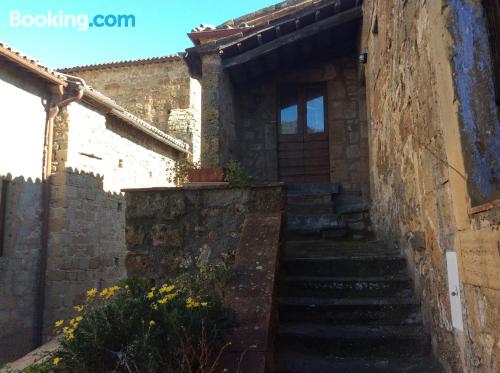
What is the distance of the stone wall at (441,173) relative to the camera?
2.00 metres

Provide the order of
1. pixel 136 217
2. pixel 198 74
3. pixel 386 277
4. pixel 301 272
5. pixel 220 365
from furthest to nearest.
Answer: pixel 198 74 → pixel 136 217 → pixel 301 272 → pixel 386 277 → pixel 220 365

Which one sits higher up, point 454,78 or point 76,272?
point 454,78

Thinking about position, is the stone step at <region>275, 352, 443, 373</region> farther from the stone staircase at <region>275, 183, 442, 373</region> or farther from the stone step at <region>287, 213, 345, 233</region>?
the stone step at <region>287, 213, 345, 233</region>

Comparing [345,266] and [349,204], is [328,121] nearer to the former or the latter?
[349,204]

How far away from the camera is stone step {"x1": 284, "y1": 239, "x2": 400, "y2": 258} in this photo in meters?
4.29

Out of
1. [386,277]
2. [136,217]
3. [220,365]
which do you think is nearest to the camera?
[220,365]

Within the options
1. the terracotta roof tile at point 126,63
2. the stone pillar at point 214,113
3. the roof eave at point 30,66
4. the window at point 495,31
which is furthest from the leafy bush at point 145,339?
the terracotta roof tile at point 126,63

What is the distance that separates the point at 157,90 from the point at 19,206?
312 inches

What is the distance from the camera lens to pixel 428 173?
287cm

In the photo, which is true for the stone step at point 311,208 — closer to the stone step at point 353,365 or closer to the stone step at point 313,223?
the stone step at point 313,223

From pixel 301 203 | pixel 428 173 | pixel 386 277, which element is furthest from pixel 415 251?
pixel 301 203

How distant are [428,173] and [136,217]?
2781mm

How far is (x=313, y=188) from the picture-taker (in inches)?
285

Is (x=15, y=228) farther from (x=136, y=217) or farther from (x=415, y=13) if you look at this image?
(x=415, y=13)
